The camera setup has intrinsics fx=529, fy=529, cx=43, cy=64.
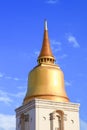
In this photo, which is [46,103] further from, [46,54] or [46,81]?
[46,54]

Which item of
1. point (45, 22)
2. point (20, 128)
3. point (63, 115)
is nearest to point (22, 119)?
point (20, 128)

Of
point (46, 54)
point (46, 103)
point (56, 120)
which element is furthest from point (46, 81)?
point (56, 120)

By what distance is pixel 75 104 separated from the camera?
6097 centimetres

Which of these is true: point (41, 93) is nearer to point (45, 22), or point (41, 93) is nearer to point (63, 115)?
point (63, 115)

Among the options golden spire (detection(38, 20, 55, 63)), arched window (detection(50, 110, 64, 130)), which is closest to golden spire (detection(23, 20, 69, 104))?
golden spire (detection(38, 20, 55, 63))

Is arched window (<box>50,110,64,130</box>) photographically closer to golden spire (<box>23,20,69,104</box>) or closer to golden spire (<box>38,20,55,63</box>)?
golden spire (<box>23,20,69,104</box>)

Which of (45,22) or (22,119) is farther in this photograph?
(45,22)

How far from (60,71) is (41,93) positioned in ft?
13.1

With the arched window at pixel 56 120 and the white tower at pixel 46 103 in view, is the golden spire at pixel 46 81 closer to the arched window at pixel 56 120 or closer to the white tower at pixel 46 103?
the white tower at pixel 46 103

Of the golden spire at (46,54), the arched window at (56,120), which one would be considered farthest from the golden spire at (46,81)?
the arched window at (56,120)

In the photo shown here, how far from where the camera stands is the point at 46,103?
59688 millimetres

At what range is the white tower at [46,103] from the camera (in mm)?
59062

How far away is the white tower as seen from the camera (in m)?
59.1

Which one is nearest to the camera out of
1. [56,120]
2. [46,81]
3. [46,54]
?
[56,120]
